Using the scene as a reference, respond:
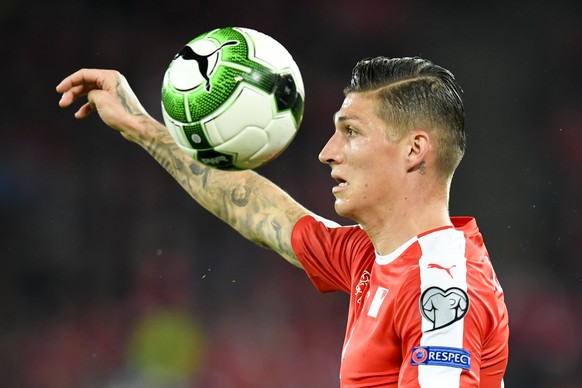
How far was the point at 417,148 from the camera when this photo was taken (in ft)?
8.71

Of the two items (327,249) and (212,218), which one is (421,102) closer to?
(327,249)

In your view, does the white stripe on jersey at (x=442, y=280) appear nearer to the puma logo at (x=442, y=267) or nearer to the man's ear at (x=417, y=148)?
the puma logo at (x=442, y=267)

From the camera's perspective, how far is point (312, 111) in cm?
788

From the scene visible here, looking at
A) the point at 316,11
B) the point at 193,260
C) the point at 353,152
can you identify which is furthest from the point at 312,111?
the point at 353,152

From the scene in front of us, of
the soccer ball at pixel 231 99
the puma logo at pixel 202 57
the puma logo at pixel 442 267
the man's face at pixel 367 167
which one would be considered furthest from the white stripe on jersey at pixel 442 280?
the puma logo at pixel 202 57

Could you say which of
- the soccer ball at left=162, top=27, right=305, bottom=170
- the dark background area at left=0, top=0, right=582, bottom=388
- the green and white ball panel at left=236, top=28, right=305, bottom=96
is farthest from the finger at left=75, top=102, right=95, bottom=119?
the dark background area at left=0, top=0, right=582, bottom=388

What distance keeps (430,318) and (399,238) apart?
1.40 feet

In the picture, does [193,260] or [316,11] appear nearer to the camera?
[193,260]

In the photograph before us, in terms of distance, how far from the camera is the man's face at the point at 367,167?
2.67 metres

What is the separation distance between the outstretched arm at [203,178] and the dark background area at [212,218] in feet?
12.9

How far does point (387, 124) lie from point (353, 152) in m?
0.14
